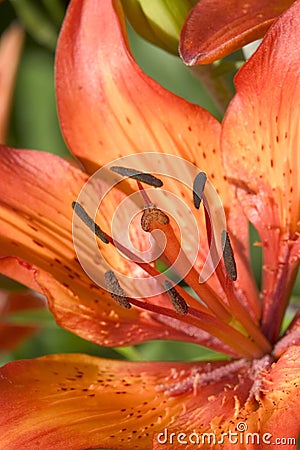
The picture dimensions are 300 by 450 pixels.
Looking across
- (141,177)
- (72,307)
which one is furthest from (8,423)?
(141,177)

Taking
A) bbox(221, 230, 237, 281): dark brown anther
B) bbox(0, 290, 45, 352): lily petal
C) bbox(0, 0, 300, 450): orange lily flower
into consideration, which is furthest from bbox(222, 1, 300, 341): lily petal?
bbox(0, 290, 45, 352): lily petal

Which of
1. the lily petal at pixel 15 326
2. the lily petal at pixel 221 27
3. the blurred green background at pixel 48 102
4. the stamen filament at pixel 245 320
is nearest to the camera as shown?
the lily petal at pixel 221 27

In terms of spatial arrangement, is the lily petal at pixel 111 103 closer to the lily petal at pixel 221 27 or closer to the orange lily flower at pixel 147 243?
the orange lily flower at pixel 147 243

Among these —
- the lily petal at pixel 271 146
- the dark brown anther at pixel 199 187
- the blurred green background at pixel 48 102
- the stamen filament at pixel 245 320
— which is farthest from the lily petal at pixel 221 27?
the blurred green background at pixel 48 102

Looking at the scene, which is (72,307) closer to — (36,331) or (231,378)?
(231,378)

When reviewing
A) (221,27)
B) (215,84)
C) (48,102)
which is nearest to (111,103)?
(215,84)
